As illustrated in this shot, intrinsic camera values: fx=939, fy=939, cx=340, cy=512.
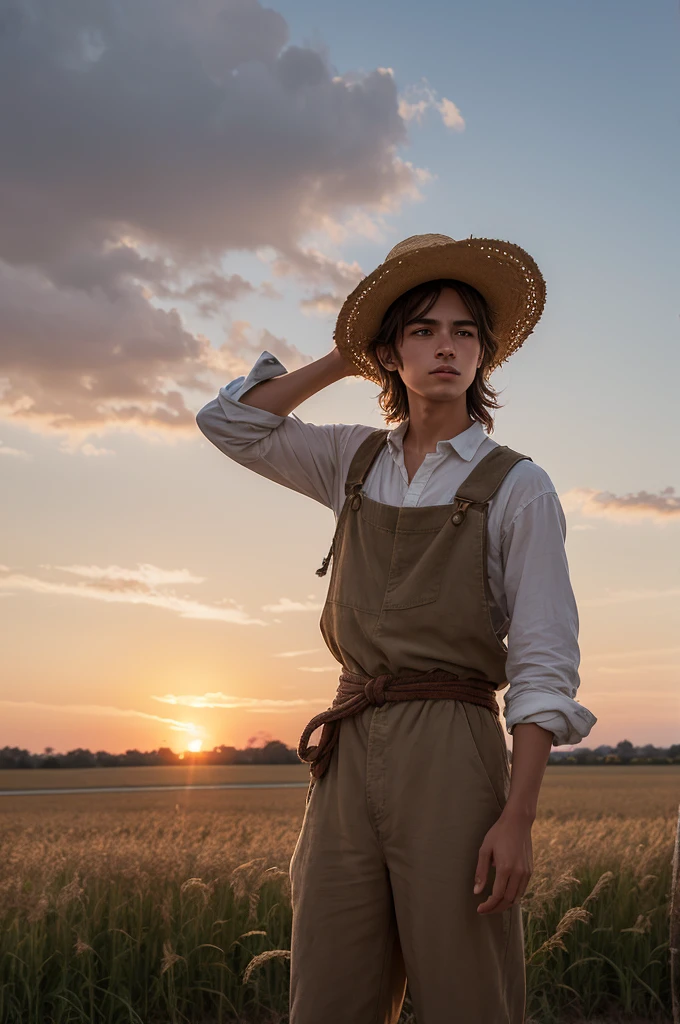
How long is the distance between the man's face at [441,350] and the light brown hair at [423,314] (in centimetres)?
4

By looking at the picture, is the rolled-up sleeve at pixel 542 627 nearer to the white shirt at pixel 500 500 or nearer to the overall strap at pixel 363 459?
the white shirt at pixel 500 500

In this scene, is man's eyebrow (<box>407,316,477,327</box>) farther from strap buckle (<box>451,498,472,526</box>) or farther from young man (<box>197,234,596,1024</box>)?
strap buckle (<box>451,498,472,526</box>)

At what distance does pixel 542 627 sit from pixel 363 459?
2.61 ft

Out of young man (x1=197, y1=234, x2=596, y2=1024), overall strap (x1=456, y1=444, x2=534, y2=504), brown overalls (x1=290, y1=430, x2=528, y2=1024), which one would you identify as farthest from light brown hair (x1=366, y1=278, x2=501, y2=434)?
brown overalls (x1=290, y1=430, x2=528, y2=1024)

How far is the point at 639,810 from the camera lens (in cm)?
1373

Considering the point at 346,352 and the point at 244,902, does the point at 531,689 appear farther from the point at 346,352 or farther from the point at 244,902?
the point at 244,902

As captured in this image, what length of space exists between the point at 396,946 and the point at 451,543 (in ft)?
3.47

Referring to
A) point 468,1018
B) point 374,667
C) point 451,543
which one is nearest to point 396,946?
point 468,1018

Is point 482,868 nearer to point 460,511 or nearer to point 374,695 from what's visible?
point 374,695

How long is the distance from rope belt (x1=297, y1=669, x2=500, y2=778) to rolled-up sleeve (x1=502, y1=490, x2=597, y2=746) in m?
0.14

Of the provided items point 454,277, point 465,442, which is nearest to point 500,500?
point 465,442

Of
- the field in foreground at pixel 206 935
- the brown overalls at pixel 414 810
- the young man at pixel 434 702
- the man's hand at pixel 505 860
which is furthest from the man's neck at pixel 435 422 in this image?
the field in foreground at pixel 206 935

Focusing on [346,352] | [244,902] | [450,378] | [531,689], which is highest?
[346,352]

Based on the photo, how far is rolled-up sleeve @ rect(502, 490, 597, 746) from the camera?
2209 mm
